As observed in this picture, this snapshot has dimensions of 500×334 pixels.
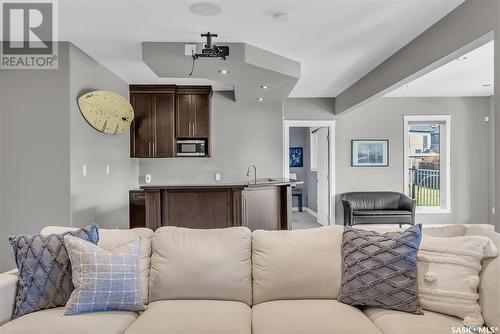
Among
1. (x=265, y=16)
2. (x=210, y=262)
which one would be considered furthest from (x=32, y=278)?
(x=265, y=16)

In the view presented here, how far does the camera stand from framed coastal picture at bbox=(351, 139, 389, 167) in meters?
7.41

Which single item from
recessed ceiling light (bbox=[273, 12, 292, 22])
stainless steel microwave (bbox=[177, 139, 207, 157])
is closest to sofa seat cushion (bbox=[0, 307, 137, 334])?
recessed ceiling light (bbox=[273, 12, 292, 22])

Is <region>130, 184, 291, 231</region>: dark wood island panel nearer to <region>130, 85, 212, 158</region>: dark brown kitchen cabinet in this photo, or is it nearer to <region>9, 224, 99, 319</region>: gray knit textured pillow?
<region>130, 85, 212, 158</region>: dark brown kitchen cabinet

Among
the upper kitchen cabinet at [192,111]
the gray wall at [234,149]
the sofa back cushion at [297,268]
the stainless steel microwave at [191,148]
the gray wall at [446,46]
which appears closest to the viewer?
the sofa back cushion at [297,268]

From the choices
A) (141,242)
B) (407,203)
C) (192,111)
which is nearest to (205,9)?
(141,242)

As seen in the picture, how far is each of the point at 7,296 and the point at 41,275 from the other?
0.63ft

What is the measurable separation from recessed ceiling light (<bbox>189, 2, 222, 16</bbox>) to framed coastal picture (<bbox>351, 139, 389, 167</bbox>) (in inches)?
195

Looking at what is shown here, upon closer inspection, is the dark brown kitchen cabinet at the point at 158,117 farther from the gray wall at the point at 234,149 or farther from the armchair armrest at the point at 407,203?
the armchair armrest at the point at 407,203

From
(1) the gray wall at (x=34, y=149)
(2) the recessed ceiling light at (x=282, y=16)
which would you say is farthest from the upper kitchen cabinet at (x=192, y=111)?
(2) the recessed ceiling light at (x=282, y=16)

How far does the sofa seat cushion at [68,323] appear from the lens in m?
1.76

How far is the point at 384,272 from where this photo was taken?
1985 mm

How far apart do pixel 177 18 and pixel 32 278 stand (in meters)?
2.48

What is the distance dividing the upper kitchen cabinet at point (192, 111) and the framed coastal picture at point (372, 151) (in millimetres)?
3065

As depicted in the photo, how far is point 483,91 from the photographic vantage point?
22.5ft
